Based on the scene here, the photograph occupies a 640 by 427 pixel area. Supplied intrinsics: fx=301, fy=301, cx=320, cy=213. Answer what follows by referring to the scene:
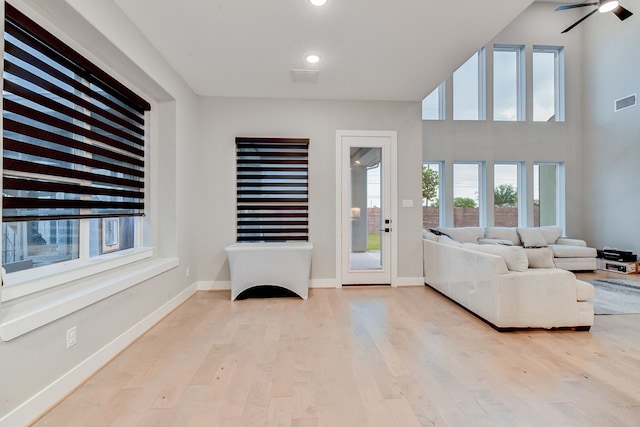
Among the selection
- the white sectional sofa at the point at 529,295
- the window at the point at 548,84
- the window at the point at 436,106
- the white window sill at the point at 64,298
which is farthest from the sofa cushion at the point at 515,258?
the window at the point at 548,84

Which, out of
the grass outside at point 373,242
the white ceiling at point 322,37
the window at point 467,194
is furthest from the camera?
the window at point 467,194

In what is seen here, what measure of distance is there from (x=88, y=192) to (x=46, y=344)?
106cm

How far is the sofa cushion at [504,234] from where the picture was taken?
6.02 metres

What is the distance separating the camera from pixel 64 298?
1.87 meters

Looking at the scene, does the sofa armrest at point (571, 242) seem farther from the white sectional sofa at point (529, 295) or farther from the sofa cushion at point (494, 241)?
the white sectional sofa at point (529, 295)

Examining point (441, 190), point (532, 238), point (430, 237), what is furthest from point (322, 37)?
point (532, 238)

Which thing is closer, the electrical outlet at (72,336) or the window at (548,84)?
the electrical outlet at (72,336)

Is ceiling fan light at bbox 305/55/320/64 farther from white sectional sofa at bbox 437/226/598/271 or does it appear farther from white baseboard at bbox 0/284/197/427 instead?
white sectional sofa at bbox 437/226/598/271

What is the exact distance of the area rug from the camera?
3434 millimetres

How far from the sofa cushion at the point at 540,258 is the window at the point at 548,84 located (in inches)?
209

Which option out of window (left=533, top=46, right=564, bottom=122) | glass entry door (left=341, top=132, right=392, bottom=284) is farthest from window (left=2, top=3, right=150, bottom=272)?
window (left=533, top=46, right=564, bottom=122)

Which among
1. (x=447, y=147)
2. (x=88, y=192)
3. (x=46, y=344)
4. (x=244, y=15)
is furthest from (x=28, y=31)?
(x=447, y=147)

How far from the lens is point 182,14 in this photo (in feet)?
8.08

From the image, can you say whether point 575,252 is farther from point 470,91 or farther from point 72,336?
point 72,336
